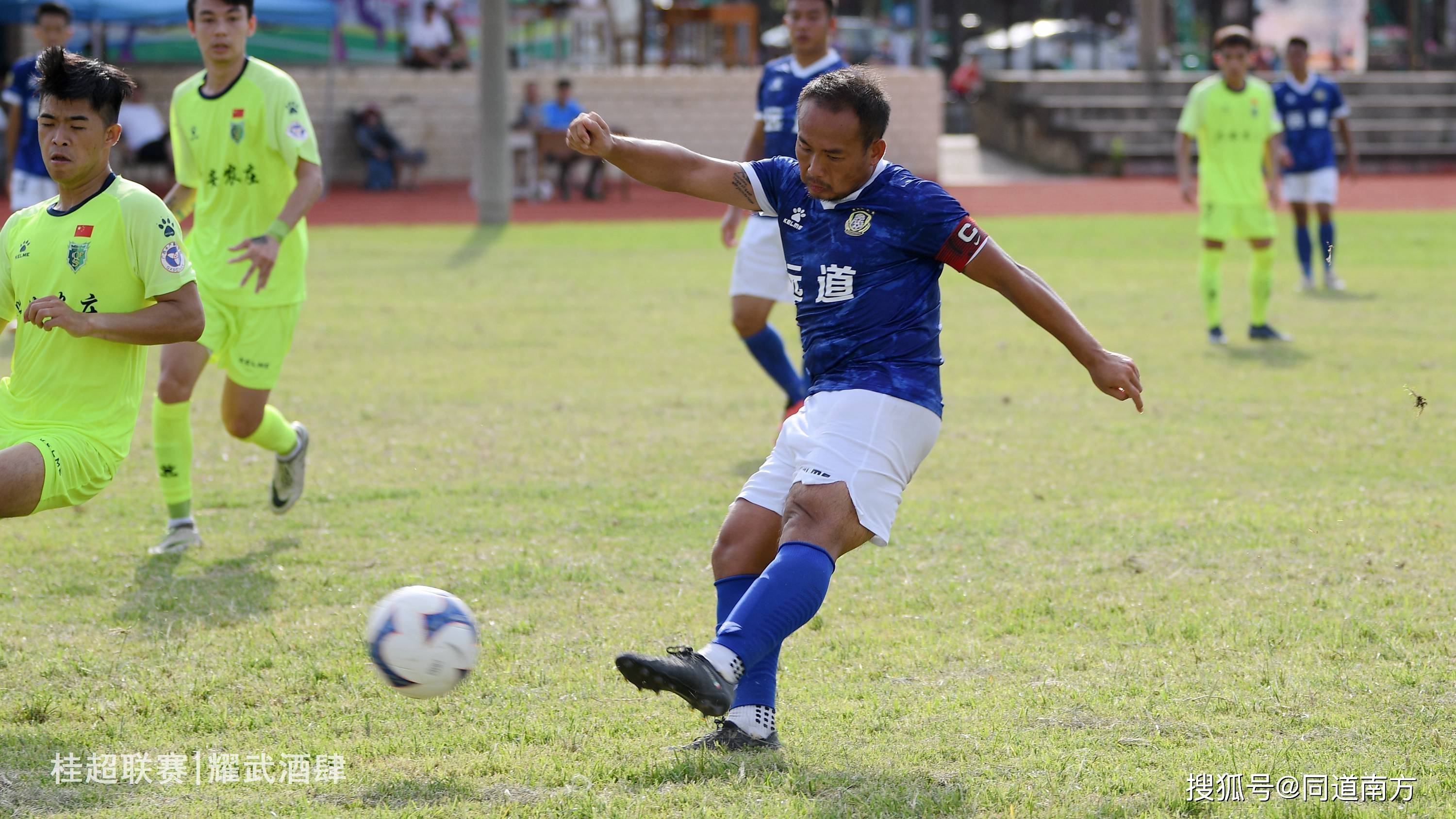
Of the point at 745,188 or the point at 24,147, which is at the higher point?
the point at 24,147

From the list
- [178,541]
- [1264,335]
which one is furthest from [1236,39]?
[178,541]

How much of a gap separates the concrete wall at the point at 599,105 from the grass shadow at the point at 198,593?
75.3 feet

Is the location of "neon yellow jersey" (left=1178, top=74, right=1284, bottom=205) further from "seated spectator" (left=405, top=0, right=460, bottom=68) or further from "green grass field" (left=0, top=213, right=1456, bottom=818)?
"seated spectator" (left=405, top=0, right=460, bottom=68)

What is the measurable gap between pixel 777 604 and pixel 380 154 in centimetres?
2476

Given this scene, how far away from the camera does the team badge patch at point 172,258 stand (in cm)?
445

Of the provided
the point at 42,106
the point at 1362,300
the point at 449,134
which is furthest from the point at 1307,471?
the point at 449,134

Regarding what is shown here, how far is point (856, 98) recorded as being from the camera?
3.79m

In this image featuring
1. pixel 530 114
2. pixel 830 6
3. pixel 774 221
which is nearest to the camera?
pixel 830 6

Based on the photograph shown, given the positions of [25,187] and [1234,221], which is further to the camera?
[1234,221]

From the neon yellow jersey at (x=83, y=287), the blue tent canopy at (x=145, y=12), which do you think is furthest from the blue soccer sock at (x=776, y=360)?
the blue tent canopy at (x=145, y=12)

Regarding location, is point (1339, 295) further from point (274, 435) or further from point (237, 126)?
point (237, 126)

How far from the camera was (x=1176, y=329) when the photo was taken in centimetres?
1203

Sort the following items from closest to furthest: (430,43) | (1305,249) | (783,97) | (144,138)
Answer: (783,97) → (1305,249) → (144,138) → (430,43)

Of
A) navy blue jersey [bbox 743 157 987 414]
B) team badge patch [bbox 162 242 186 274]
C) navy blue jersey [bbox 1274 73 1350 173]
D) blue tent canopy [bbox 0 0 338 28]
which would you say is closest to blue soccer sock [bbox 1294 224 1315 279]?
navy blue jersey [bbox 1274 73 1350 173]
